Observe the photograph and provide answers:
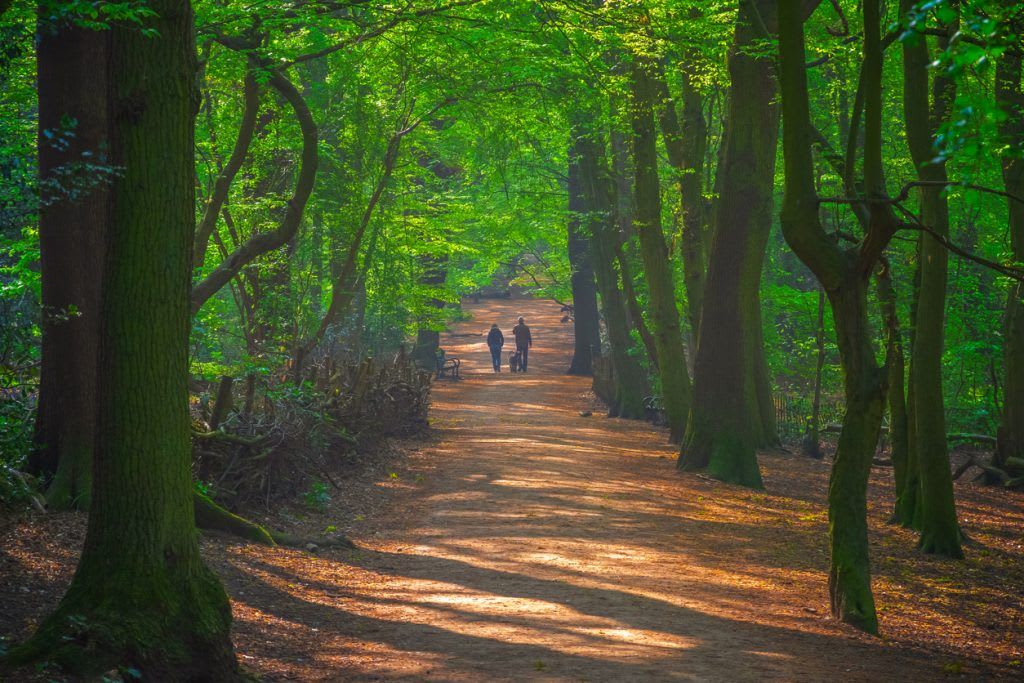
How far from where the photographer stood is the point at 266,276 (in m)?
19.3

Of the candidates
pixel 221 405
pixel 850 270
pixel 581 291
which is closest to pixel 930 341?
pixel 850 270

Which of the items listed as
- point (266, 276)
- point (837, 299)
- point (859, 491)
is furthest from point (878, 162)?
point (266, 276)

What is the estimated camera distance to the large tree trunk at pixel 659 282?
20.2 meters

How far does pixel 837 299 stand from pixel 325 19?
22.4ft

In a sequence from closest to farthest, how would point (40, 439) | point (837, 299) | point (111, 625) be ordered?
point (111, 625)
point (837, 299)
point (40, 439)

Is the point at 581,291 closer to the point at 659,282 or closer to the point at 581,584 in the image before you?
the point at 659,282

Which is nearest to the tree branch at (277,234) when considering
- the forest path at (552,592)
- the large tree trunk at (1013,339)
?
the forest path at (552,592)

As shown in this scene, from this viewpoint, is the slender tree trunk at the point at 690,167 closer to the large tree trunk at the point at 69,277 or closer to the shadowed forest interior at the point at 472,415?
the shadowed forest interior at the point at 472,415

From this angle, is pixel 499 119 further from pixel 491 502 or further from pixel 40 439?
pixel 40 439

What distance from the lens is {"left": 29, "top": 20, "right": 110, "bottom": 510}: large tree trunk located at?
901cm

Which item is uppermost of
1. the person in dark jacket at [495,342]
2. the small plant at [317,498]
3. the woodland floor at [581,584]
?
the person in dark jacket at [495,342]

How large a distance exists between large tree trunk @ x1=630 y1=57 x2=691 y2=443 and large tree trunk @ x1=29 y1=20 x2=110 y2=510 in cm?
1234

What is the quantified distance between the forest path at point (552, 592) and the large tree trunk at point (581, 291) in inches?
663

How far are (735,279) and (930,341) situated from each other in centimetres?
460
